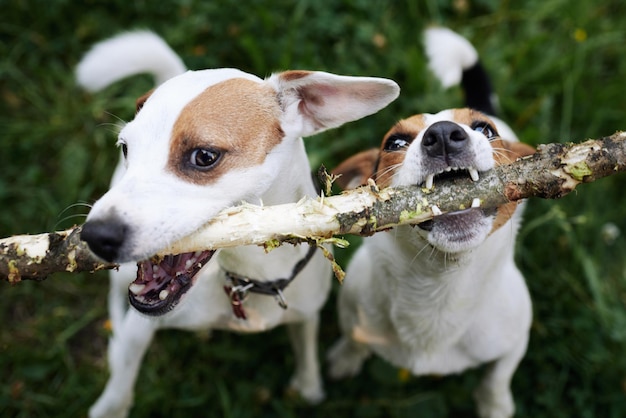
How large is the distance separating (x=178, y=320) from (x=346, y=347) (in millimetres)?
1426

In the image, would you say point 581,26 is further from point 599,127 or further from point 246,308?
point 246,308

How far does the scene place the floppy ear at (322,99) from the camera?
253 cm

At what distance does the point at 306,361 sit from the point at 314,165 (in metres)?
1.40

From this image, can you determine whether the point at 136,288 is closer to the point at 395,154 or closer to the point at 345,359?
the point at 395,154

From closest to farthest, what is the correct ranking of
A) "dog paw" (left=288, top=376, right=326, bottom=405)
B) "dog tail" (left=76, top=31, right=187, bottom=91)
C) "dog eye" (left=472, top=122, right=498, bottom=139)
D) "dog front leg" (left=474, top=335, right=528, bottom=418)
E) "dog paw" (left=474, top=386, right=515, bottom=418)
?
"dog eye" (left=472, top=122, right=498, bottom=139)
"dog tail" (left=76, top=31, right=187, bottom=91)
"dog front leg" (left=474, top=335, right=528, bottom=418)
"dog paw" (left=474, top=386, right=515, bottom=418)
"dog paw" (left=288, top=376, right=326, bottom=405)

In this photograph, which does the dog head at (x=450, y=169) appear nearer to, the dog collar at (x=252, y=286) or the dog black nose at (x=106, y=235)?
the dog collar at (x=252, y=286)

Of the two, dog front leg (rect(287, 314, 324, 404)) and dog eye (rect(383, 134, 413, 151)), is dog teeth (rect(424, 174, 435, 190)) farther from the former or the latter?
dog front leg (rect(287, 314, 324, 404))

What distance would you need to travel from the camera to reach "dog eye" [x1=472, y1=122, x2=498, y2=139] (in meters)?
2.79

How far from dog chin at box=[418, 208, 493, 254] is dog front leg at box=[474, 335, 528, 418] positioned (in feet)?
4.30

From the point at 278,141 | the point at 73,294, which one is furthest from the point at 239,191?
the point at 73,294

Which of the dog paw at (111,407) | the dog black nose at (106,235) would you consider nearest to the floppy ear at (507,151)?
the dog black nose at (106,235)

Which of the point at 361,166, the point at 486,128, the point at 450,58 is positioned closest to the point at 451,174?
the point at 486,128

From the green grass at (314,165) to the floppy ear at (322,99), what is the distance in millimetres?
1555

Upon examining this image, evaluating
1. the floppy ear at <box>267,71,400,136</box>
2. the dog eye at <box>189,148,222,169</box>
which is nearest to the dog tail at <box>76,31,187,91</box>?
the floppy ear at <box>267,71,400,136</box>
